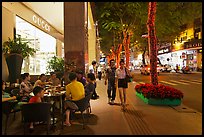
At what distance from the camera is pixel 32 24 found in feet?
59.2

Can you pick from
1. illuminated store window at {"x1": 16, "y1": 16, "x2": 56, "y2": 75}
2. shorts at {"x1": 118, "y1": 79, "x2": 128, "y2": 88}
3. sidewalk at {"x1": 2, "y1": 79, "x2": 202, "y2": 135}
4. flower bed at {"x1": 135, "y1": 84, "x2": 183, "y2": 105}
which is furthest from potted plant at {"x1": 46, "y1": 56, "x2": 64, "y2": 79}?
flower bed at {"x1": 135, "y1": 84, "x2": 183, "y2": 105}

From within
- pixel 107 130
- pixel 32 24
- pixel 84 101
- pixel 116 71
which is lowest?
pixel 107 130

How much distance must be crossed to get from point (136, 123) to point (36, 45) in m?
13.9

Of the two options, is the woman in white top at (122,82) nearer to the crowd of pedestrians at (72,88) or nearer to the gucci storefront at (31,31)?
the crowd of pedestrians at (72,88)

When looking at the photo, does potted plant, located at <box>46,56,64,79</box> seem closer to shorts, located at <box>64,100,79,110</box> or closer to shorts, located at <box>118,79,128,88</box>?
shorts, located at <box>118,79,128,88</box>

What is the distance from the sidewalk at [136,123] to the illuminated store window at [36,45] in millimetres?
7951

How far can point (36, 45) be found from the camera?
20031 millimetres

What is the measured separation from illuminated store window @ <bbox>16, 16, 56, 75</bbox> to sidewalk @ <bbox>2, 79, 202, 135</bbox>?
795 centimetres

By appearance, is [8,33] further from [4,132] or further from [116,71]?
[4,132]

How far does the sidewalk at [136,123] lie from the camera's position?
6.73 metres

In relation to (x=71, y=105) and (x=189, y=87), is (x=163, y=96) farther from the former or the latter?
(x=189, y=87)

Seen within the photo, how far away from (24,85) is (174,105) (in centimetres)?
564

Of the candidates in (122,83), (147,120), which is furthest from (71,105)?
(122,83)

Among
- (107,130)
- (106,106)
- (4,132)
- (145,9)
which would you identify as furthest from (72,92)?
(145,9)
